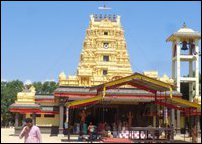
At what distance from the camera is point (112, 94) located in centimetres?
2708

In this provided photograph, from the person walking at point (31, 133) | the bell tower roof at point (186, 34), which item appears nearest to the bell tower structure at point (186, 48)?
the bell tower roof at point (186, 34)

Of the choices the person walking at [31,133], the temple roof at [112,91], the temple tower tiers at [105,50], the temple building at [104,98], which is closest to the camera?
the person walking at [31,133]

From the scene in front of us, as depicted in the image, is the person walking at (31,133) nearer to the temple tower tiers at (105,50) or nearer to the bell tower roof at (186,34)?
the temple tower tiers at (105,50)

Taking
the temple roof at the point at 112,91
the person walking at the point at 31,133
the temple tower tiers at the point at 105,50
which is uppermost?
the temple tower tiers at the point at 105,50

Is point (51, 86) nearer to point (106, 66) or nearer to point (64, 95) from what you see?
point (106, 66)

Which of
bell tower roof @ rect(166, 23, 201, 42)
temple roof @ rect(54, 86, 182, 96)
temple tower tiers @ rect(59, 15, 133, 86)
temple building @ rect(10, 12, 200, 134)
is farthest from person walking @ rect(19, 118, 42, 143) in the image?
bell tower roof @ rect(166, 23, 201, 42)

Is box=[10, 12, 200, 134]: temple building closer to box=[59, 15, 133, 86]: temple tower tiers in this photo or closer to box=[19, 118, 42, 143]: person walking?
box=[59, 15, 133, 86]: temple tower tiers

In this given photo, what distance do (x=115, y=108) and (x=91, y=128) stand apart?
29.8 ft

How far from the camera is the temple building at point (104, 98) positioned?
26.4 meters

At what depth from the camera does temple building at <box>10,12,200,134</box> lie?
1040 inches

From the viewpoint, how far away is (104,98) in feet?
81.4

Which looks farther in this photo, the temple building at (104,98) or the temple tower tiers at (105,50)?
the temple tower tiers at (105,50)

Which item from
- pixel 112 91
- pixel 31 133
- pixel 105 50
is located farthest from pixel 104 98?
pixel 31 133

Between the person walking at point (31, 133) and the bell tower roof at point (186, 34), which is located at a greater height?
the bell tower roof at point (186, 34)
